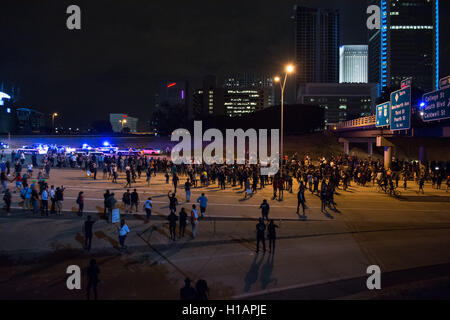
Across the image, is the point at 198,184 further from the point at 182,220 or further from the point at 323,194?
the point at 182,220

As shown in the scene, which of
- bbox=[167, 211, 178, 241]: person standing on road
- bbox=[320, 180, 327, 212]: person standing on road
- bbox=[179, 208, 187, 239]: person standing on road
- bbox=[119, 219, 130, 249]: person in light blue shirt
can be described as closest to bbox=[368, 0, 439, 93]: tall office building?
bbox=[320, 180, 327, 212]: person standing on road

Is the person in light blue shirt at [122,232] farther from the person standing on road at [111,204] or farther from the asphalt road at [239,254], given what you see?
the person standing on road at [111,204]

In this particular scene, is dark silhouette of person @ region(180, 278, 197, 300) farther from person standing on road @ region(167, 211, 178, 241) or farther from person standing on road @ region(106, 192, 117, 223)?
person standing on road @ region(106, 192, 117, 223)

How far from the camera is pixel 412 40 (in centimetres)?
18200

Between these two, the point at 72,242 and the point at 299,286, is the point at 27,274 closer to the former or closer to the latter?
the point at 72,242

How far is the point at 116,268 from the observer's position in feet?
28.3

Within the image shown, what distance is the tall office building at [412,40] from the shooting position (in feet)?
592

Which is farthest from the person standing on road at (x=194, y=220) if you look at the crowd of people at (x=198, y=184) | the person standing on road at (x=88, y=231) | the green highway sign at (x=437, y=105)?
the green highway sign at (x=437, y=105)

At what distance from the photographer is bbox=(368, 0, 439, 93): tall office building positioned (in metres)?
180

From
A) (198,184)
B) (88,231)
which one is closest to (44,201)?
(88,231)

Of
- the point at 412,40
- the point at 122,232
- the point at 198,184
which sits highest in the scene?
the point at 412,40

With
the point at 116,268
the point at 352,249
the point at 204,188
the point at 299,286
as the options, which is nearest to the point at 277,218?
the point at 352,249

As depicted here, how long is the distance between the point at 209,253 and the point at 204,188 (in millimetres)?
12034
